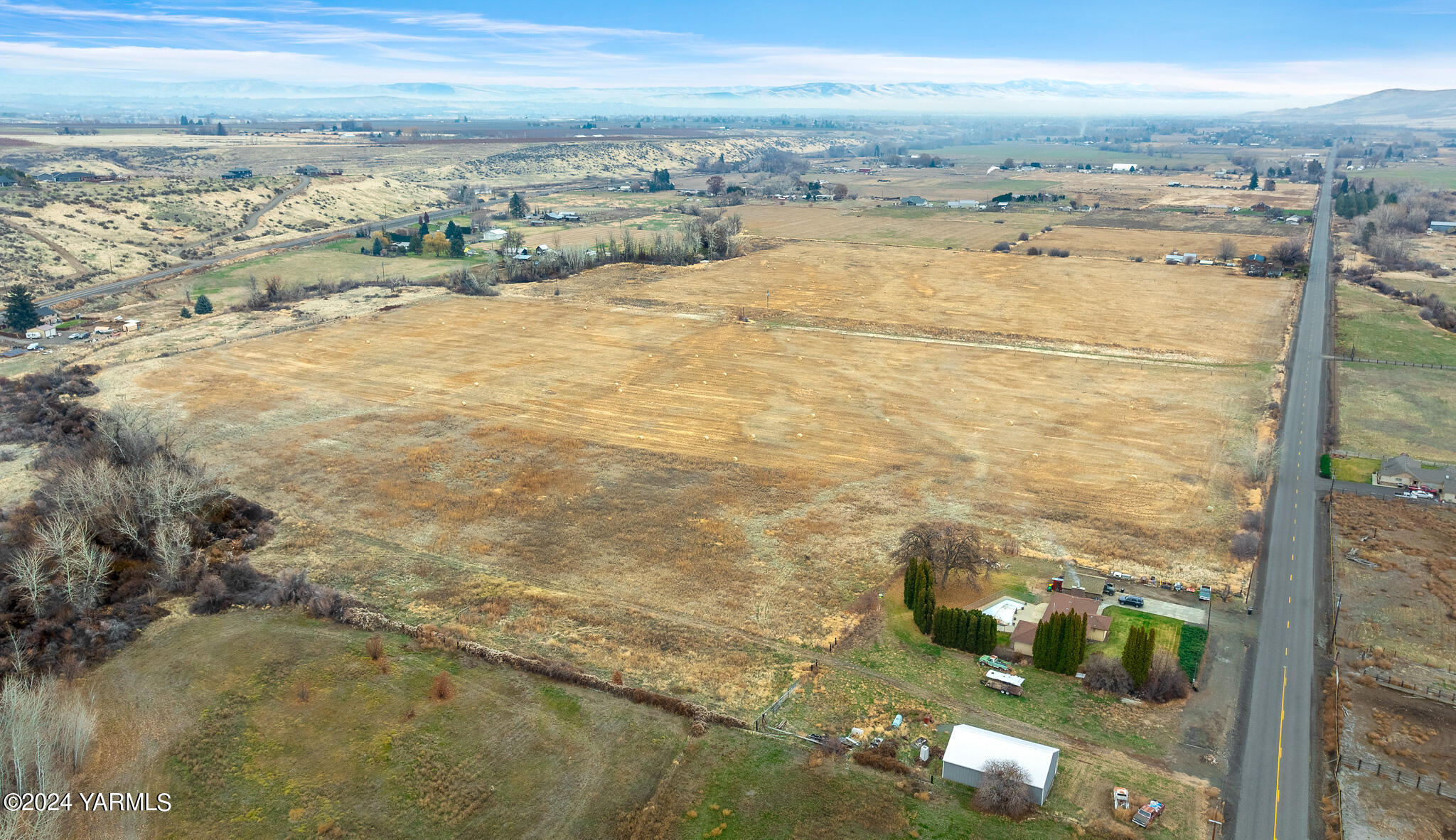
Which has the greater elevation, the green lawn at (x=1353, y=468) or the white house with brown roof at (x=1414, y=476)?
the white house with brown roof at (x=1414, y=476)

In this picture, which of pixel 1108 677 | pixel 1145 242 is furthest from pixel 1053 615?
pixel 1145 242

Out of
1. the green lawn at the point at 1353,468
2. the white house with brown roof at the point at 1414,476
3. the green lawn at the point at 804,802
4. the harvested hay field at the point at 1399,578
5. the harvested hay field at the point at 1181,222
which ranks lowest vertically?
the green lawn at the point at 804,802

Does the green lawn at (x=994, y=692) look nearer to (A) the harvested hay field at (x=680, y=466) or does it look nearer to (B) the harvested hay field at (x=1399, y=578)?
(A) the harvested hay field at (x=680, y=466)

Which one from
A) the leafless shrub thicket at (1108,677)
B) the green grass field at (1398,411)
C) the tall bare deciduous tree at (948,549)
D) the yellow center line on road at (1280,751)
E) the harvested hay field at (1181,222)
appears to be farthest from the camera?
the harvested hay field at (1181,222)

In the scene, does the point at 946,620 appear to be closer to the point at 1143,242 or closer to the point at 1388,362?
the point at 1388,362

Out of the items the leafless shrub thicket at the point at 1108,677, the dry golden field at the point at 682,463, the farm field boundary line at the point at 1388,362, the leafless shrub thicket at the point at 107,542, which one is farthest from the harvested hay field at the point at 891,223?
the leafless shrub thicket at the point at 107,542

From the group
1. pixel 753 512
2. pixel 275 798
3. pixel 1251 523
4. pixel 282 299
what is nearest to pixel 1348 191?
pixel 1251 523

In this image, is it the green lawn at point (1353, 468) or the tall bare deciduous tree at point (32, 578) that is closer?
the tall bare deciduous tree at point (32, 578)
